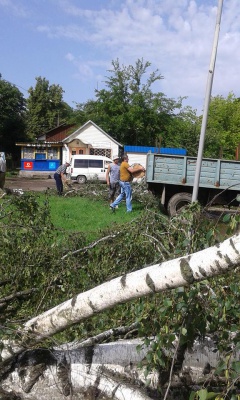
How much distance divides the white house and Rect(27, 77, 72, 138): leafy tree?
980 inches

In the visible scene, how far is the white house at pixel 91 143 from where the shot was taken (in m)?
41.9

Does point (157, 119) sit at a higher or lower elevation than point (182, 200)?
higher

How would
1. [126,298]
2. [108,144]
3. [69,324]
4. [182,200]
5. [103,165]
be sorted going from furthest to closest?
[108,144] < [103,165] < [182,200] < [69,324] < [126,298]

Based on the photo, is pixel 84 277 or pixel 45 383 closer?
pixel 45 383

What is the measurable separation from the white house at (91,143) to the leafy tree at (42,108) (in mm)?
24886

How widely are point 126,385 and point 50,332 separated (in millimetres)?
567

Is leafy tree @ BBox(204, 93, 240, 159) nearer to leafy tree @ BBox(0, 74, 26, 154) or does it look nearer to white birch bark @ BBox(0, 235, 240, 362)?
leafy tree @ BBox(0, 74, 26, 154)

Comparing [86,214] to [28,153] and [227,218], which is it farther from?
[28,153]

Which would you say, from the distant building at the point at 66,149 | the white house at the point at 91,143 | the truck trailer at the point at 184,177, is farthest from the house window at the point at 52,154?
the truck trailer at the point at 184,177

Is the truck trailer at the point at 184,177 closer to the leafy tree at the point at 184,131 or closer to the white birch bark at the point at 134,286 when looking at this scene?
the white birch bark at the point at 134,286

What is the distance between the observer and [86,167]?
105 ft

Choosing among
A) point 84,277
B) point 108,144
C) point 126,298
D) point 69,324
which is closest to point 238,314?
point 126,298

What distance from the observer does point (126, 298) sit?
9.67 feet

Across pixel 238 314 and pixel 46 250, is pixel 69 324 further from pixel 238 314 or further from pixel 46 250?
pixel 46 250
